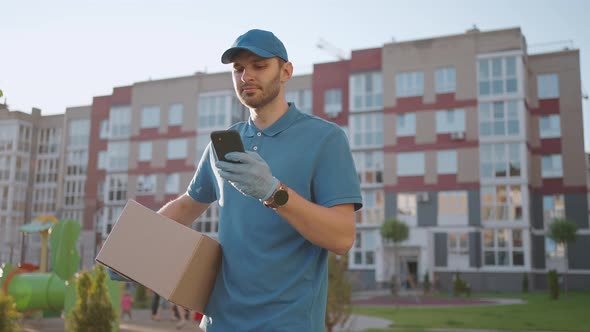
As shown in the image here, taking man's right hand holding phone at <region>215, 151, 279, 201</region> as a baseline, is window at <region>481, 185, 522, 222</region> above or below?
above

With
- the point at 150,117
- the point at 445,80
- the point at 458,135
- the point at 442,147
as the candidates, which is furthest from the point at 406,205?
the point at 150,117

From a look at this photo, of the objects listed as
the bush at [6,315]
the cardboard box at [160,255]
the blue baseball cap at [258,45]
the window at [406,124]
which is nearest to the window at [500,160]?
the window at [406,124]

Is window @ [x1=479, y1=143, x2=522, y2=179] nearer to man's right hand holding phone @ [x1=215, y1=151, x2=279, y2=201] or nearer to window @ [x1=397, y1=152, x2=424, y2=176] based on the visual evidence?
window @ [x1=397, y1=152, x2=424, y2=176]

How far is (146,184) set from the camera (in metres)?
46.6

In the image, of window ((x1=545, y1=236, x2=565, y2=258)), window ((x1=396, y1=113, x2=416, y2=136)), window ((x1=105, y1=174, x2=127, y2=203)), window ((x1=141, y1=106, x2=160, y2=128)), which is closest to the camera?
window ((x1=545, y1=236, x2=565, y2=258))

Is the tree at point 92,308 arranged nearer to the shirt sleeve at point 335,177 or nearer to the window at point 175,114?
the shirt sleeve at point 335,177

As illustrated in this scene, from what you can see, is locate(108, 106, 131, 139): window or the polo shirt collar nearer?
the polo shirt collar

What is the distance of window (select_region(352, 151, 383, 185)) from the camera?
40.1 m

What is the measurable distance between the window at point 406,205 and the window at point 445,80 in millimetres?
7048

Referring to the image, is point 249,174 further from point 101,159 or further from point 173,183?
point 101,159

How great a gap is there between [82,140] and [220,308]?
54626mm

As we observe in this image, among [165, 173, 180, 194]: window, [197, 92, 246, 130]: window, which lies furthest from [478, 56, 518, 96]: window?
[165, 173, 180, 194]: window

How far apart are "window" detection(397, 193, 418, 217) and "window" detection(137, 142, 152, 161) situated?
19.9 meters

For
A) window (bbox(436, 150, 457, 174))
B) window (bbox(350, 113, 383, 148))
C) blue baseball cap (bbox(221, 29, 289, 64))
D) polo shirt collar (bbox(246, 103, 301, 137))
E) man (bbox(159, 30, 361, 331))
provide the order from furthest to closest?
window (bbox(350, 113, 383, 148)) < window (bbox(436, 150, 457, 174)) < polo shirt collar (bbox(246, 103, 301, 137)) < blue baseball cap (bbox(221, 29, 289, 64)) < man (bbox(159, 30, 361, 331))
